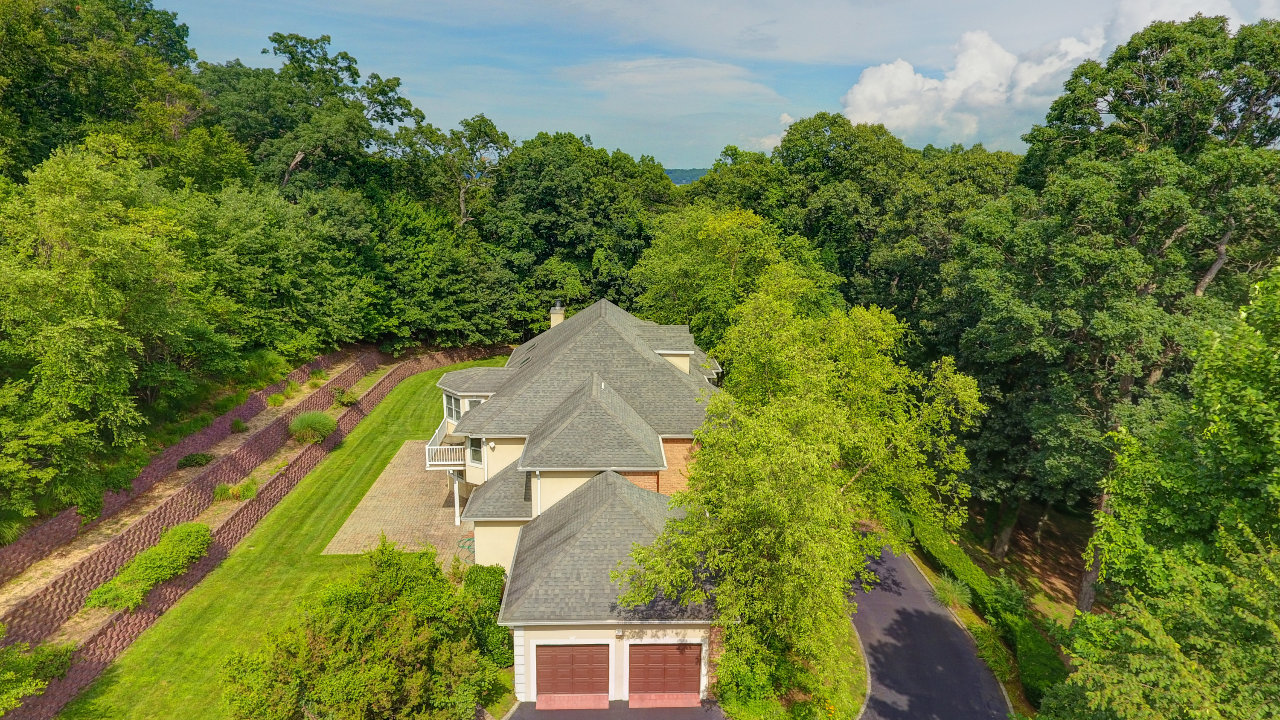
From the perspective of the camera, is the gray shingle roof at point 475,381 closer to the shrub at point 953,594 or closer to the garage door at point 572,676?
the garage door at point 572,676

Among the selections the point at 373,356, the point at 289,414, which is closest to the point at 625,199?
the point at 373,356

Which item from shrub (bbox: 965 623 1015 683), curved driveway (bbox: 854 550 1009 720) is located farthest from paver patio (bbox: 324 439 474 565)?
shrub (bbox: 965 623 1015 683)

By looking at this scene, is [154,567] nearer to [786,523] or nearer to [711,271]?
[786,523]

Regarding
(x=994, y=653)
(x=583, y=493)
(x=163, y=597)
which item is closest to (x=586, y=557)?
(x=583, y=493)

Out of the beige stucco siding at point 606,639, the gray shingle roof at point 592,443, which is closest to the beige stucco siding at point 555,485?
the gray shingle roof at point 592,443

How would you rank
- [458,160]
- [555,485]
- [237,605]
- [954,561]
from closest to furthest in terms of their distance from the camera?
[237,605]
[555,485]
[954,561]
[458,160]

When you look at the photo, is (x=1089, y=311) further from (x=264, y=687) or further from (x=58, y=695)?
(x=58, y=695)
